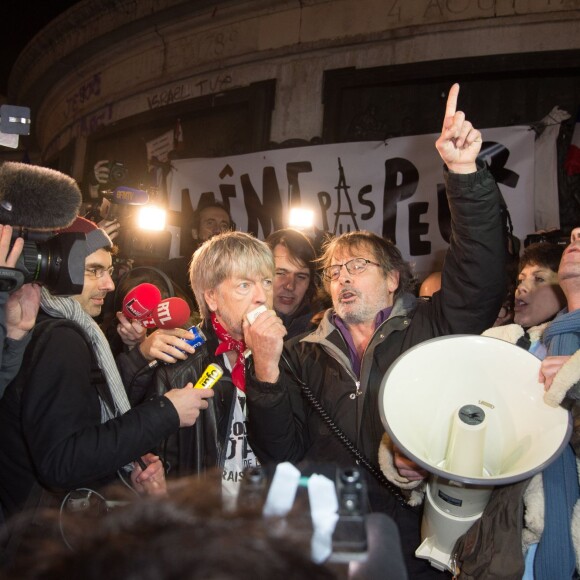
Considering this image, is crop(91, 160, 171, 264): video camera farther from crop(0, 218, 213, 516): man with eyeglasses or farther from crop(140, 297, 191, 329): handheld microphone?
crop(0, 218, 213, 516): man with eyeglasses

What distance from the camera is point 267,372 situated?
179 cm

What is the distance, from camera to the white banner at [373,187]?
382 cm

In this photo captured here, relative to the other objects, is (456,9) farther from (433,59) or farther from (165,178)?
(165,178)

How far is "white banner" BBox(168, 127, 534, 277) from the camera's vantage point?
150 inches

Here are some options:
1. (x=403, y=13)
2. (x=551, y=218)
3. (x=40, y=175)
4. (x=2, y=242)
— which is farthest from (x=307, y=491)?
(x=403, y=13)

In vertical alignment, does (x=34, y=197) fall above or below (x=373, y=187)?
below

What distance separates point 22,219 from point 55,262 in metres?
0.19

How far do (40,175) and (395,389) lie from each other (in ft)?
4.13

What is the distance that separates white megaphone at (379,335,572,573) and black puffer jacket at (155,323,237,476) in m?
0.74

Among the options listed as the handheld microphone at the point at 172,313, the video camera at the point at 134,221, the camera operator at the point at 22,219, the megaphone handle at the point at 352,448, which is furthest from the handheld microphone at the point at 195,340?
the video camera at the point at 134,221

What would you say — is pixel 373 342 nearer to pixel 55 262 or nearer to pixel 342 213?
pixel 55 262

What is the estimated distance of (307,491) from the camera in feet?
2.08

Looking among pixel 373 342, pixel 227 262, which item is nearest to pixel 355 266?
pixel 373 342

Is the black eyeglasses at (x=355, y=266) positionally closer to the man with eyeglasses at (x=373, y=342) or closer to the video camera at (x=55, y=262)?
the man with eyeglasses at (x=373, y=342)
